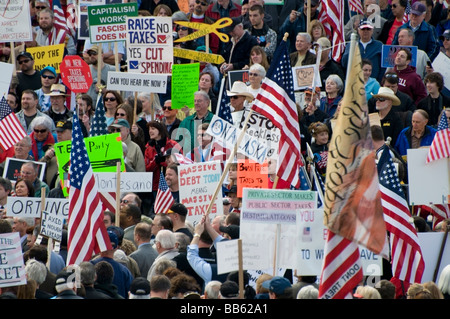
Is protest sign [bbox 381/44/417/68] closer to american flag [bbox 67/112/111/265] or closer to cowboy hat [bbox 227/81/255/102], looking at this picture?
cowboy hat [bbox 227/81/255/102]

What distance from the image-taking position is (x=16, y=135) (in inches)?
635

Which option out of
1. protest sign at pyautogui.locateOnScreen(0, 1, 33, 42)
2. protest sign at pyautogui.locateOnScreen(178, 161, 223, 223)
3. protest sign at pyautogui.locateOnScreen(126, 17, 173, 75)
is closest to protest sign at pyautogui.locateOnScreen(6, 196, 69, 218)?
protest sign at pyautogui.locateOnScreen(178, 161, 223, 223)

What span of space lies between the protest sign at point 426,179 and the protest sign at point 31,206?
161 inches

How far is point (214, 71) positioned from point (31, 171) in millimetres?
4978

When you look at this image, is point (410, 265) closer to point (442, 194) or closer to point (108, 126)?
point (442, 194)

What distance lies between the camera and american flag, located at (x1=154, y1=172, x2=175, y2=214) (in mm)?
14734

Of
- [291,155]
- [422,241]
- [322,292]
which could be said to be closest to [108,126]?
[291,155]

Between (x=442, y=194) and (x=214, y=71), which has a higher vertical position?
(x=214, y=71)

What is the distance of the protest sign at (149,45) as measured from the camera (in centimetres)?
1744

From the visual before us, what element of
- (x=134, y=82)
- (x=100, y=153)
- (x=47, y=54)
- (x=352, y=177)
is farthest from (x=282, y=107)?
(x=47, y=54)

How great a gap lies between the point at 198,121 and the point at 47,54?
4.55m

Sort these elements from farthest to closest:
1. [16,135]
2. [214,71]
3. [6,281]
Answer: [214,71]
[16,135]
[6,281]

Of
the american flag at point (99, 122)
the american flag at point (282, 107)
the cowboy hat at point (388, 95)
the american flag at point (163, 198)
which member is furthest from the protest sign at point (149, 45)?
the american flag at point (282, 107)
